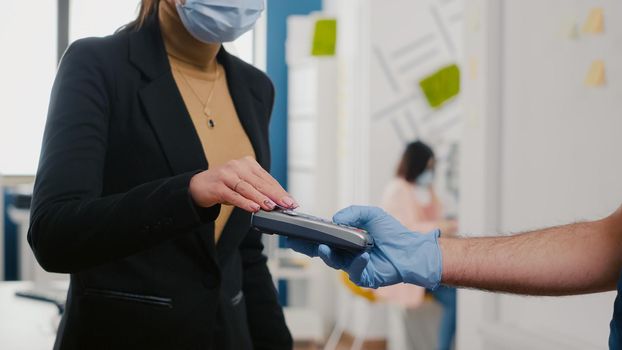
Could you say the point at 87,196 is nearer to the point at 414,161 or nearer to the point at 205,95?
the point at 205,95

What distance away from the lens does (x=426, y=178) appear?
4.45 m

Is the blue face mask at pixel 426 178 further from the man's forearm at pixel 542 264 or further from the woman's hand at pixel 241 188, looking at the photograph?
the woman's hand at pixel 241 188

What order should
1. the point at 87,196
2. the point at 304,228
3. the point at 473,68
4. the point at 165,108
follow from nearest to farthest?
the point at 304,228 < the point at 87,196 < the point at 165,108 < the point at 473,68

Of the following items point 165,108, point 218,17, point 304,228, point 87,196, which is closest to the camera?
point 304,228

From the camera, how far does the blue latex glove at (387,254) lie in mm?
1026

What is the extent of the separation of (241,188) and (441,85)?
429cm

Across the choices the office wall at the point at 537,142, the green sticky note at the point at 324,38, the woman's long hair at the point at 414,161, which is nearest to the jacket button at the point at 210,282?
the office wall at the point at 537,142

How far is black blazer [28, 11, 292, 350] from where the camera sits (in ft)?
3.27

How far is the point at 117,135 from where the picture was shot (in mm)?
1150

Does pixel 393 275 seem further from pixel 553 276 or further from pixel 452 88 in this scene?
pixel 452 88

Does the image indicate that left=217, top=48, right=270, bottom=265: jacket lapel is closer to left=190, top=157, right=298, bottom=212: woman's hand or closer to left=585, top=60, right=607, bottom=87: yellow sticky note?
left=190, top=157, right=298, bottom=212: woman's hand

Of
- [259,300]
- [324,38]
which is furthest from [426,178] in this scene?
[259,300]

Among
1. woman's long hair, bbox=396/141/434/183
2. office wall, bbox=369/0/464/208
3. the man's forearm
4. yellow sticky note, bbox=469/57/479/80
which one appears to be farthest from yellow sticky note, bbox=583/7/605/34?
office wall, bbox=369/0/464/208

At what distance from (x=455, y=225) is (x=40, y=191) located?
3.50m
